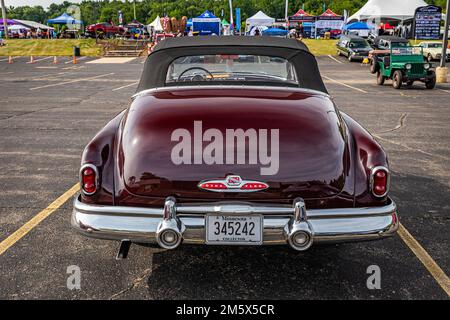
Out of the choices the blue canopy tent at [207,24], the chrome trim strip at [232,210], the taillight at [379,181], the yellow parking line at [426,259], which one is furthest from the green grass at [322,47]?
the chrome trim strip at [232,210]

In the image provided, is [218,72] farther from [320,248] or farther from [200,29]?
[200,29]

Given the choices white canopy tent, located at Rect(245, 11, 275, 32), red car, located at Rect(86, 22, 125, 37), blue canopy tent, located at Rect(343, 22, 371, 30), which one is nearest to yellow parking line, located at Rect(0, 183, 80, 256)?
blue canopy tent, located at Rect(343, 22, 371, 30)

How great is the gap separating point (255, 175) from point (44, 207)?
2.88m

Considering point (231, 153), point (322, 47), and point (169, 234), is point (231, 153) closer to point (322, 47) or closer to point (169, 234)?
point (169, 234)

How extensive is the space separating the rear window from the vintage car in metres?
1.39

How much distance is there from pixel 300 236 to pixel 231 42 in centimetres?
208

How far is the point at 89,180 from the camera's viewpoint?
10.5 ft

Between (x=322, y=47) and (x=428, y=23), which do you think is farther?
(x=322, y=47)

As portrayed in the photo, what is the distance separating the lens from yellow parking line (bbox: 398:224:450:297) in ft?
11.0

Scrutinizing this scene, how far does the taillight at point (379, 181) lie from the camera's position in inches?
125

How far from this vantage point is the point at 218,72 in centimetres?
510

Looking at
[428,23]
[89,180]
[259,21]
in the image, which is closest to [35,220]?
[89,180]

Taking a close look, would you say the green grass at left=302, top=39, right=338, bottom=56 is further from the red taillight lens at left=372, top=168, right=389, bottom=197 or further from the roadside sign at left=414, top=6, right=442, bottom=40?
the red taillight lens at left=372, top=168, right=389, bottom=197
